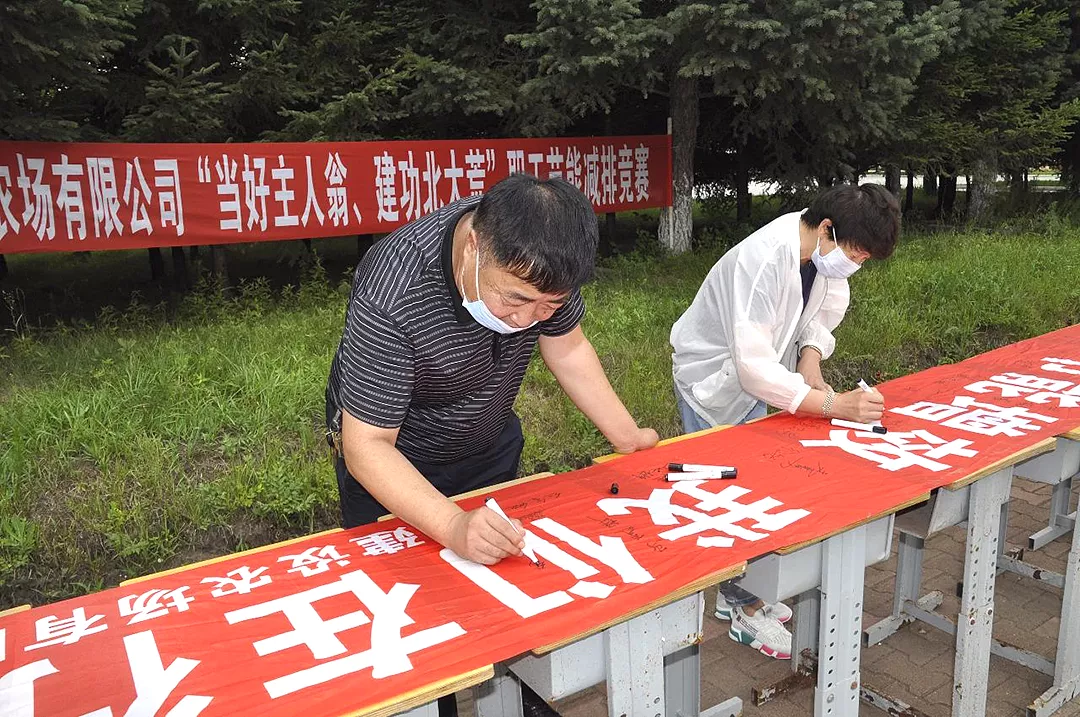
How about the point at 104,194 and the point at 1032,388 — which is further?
the point at 104,194

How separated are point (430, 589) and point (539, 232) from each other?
0.76 metres

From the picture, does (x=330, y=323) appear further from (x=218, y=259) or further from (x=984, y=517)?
(x=984, y=517)

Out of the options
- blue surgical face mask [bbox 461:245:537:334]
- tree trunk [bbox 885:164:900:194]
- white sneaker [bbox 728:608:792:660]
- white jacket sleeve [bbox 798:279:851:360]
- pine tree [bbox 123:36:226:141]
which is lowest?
white sneaker [bbox 728:608:792:660]

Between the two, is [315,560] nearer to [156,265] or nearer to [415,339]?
[415,339]

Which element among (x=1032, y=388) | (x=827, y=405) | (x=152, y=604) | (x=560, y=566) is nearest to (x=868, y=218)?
(x=827, y=405)

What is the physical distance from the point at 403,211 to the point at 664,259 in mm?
2911

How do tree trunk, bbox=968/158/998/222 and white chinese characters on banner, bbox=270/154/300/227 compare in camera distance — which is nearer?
white chinese characters on banner, bbox=270/154/300/227

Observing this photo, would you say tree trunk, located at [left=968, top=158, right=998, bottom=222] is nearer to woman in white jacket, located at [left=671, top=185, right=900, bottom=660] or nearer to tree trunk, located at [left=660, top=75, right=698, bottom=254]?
tree trunk, located at [left=660, top=75, right=698, bottom=254]

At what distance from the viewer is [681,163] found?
8367mm

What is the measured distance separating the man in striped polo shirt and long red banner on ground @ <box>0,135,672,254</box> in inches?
162

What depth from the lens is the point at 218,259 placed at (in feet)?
24.5

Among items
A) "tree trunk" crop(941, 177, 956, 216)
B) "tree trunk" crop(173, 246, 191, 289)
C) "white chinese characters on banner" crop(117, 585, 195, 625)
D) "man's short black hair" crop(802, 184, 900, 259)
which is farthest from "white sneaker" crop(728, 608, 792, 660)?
"tree trunk" crop(941, 177, 956, 216)

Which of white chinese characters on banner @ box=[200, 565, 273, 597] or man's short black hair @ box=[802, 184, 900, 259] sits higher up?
man's short black hair @ box=[802, 184, 900, 259]

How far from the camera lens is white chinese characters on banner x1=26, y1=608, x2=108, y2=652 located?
1.52m
